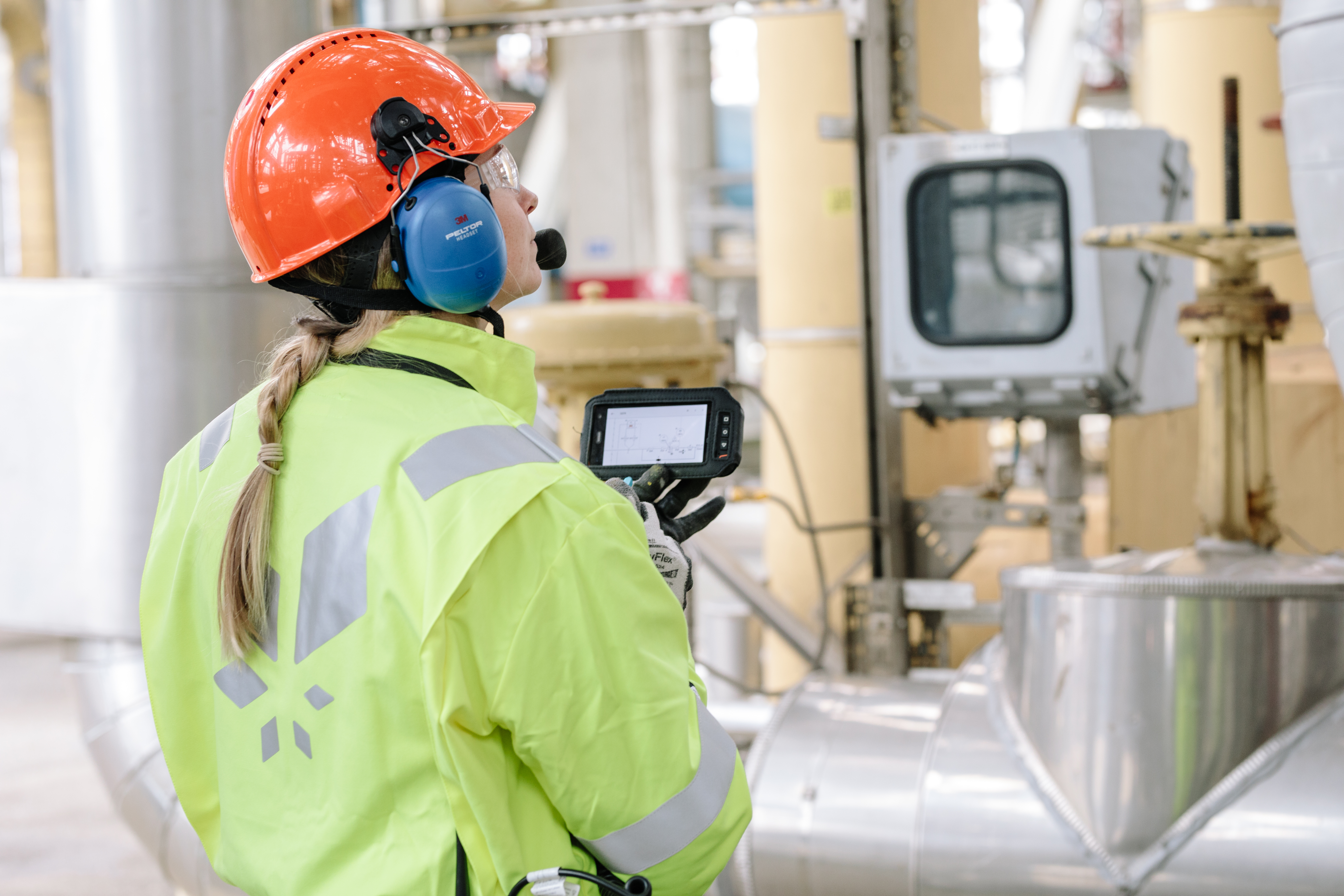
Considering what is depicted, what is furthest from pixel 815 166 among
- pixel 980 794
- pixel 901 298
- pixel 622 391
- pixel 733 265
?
pixel 733 265

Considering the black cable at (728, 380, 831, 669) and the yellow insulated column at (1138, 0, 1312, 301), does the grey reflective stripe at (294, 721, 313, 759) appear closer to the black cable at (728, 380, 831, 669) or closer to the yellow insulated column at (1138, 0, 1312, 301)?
the black cable at (728, 380, 831, 669)

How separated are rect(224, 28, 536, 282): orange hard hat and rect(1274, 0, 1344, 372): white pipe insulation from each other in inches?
63.4

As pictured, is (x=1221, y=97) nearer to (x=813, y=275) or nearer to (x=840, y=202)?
(x=840, y=202)

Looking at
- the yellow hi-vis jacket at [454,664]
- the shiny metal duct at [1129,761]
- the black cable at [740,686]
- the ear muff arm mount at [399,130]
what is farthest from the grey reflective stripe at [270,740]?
the black cable at [740,686]

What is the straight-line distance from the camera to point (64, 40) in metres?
3.07

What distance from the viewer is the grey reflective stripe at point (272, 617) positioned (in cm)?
113

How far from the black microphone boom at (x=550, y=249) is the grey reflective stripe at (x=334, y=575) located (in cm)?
41

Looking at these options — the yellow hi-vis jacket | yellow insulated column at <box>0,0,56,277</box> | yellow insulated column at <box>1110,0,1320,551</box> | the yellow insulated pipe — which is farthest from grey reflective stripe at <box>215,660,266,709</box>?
yellow insulated column at <box>0,0,56,277</box>

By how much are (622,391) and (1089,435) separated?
10869 millimetres

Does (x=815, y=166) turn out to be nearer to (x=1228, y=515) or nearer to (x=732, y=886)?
(x=1228, y=515)

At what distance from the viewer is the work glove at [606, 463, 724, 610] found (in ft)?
4.03

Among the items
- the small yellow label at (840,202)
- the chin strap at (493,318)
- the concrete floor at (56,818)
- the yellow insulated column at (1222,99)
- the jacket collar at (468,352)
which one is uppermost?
Result: the yellow insulated column at (1222,99)

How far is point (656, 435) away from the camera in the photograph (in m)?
1.37

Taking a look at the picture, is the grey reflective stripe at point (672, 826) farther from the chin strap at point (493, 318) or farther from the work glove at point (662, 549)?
the chin strap at point (493, 318)
